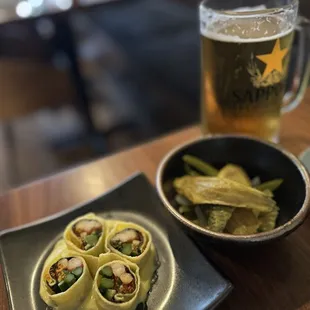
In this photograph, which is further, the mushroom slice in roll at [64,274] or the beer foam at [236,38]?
the beer foam at [236,38]

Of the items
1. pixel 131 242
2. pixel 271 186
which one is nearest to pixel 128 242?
pixel 131 242

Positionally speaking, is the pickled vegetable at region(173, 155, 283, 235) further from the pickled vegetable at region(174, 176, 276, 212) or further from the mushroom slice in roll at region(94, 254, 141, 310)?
the mushroom slice in roll at region(94, 254, 141, 310)

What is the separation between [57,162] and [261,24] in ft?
4.32

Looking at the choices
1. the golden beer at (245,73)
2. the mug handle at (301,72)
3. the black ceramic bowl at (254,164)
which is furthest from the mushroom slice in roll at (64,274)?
the mug handle at (301,72)

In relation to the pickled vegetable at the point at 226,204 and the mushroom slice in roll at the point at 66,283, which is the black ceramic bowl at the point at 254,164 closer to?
the pickled vegetable at the point at 226,204

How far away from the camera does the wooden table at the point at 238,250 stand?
57 cm

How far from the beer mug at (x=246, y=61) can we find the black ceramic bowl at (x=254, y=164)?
7 centimetres

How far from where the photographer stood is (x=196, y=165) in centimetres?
→ 70

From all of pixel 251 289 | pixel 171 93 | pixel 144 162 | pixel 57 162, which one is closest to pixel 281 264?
pixel 251 289

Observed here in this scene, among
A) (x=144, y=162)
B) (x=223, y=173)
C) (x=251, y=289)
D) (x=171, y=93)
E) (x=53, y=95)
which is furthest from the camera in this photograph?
(x=171, y=93)

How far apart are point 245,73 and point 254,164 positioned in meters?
0.14

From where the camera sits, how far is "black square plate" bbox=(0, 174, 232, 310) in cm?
54

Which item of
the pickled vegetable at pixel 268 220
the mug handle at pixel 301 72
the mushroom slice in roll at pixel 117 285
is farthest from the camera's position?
the mug handle at pixel 301 72

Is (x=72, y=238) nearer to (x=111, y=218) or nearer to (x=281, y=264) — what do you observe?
(x=111, y=218)
